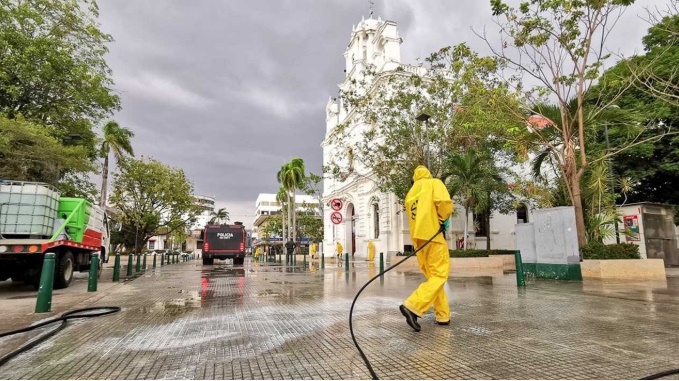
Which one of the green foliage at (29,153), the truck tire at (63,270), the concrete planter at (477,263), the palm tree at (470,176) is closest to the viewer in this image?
the truck tire at (63,270)

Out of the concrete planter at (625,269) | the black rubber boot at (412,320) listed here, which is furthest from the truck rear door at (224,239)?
the black rubber boot at (412,320)

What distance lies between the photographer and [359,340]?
13.8 ft

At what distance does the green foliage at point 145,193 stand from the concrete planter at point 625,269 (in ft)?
91.9

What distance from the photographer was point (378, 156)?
883 inches

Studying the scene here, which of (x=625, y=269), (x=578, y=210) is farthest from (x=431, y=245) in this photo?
(x=625, y=269)

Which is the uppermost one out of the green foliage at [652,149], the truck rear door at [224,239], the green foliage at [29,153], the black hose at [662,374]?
the green foliage at [652,149]

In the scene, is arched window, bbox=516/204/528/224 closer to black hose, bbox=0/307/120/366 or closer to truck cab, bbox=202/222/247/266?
truck cab, bbox=202/222/247/266

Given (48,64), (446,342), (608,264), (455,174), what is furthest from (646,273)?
(48,64)

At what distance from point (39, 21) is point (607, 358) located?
22.9 m

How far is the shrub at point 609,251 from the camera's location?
11.6 metres

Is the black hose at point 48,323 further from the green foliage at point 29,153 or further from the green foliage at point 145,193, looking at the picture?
the green foliage at point 145,193

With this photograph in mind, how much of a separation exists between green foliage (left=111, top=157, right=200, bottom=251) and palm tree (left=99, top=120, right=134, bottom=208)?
205 centimetres

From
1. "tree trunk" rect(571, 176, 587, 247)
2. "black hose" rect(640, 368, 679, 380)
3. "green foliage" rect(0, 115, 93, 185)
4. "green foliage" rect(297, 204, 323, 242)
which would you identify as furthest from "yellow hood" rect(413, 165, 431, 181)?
"green foliage" rect(297, 204, 323, 242)

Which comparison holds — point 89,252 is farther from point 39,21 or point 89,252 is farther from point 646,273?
point 646,273
